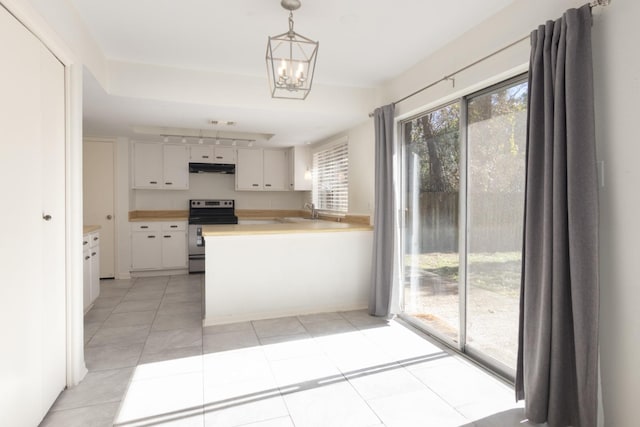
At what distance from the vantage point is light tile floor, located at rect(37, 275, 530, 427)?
199cm

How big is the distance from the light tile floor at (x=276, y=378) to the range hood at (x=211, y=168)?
2.92 m

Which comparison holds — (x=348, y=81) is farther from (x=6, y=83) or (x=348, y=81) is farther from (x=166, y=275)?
(x=166, y=275)

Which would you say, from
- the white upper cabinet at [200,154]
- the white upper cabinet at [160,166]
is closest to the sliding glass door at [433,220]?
the white upper cabinet at [200,154]

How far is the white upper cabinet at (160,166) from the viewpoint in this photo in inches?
224

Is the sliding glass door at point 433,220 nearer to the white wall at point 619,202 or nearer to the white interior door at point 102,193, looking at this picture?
the white wall at point 619,202

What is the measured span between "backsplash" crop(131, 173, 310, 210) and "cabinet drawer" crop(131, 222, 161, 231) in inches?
12.4

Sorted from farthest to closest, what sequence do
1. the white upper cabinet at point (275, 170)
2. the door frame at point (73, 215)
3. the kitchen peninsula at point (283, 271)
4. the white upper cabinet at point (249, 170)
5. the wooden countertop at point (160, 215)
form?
the white upper cabinet at point (275, 170) < the white upper cabinet at point (249, 170) < the wooden countertop at point (160, 215) < the kitchen peninsula at point (283, 271) < the door frame at point (73, 215)

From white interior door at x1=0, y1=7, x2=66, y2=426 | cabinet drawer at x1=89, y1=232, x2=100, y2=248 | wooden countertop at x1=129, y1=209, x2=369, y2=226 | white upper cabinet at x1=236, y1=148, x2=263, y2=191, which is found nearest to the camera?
white interior door at x1=0, y1=7, x2=66, y2=426

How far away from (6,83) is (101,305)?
10.4 ft

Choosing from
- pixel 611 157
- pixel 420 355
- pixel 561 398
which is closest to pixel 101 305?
pixel 420 355

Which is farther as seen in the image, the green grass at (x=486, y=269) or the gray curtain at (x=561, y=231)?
the green grass at (x=486, y=269)

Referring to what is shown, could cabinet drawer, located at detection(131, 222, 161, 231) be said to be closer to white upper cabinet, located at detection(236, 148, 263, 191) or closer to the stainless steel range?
the stainless steel range

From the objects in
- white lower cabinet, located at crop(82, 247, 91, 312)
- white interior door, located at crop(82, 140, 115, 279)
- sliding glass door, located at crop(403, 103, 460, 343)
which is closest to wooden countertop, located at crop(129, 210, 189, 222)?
white interior door, located at crop(82, 140, 115, 279)

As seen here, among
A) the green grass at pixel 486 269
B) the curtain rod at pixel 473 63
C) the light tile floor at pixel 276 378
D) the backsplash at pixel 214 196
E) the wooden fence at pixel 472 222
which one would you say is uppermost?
the curtain rod at pixel 473 63
